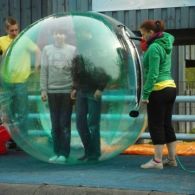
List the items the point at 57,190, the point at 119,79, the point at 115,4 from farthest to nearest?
the point at 115,4, the point at 119,79, the point at 57,190

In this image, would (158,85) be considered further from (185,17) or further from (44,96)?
(185,17)

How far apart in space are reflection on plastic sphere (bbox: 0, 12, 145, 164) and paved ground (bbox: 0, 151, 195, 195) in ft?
0.73

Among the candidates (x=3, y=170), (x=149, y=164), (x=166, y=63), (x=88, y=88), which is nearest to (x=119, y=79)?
(x=88, y=88)

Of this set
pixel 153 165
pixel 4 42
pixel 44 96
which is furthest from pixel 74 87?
pixel 4 42

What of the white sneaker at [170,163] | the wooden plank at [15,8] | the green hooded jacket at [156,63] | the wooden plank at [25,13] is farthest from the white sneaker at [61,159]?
the wooden plank at [15,8]

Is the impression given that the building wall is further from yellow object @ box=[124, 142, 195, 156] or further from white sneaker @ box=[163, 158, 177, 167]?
white sneaker @ box=[163, 158, 177, 167]

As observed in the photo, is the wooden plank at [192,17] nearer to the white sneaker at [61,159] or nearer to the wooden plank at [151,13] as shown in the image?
the wooden plank at [151,13]

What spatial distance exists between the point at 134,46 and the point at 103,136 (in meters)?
1.00

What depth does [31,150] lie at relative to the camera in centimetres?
636

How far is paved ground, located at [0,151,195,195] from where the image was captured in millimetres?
5215

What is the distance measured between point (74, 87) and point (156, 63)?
35.6 inches

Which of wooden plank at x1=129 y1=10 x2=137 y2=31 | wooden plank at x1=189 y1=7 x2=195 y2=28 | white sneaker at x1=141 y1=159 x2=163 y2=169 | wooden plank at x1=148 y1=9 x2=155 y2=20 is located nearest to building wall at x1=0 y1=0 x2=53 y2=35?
wooden plank at x1=129 y1=10 x2=137 y2=31

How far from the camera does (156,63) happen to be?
6078 mm

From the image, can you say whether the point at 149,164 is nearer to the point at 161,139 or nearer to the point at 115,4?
the point at 161,139
